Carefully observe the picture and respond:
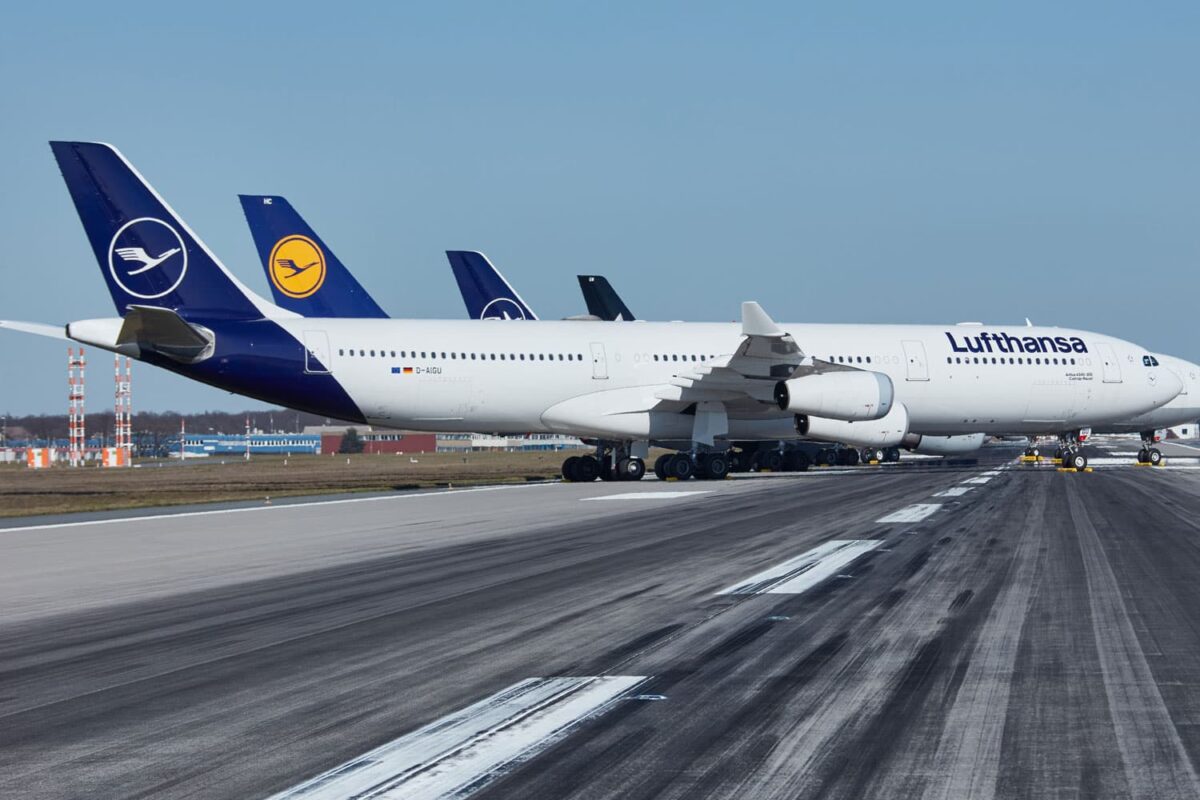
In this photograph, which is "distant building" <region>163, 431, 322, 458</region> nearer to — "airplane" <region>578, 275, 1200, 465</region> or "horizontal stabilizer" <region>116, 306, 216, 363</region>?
"airplane" <region>578, 275, 1200, 465</region>

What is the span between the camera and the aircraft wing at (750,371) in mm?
38000

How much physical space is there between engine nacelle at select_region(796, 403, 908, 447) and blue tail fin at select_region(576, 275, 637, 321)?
25.9 metres

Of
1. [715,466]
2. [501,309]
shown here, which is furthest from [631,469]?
[501,309]

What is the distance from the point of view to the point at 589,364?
4078 cm

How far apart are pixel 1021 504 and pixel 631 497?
875 cm

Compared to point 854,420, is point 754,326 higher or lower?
higher

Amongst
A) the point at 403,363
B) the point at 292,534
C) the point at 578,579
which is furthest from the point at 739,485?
the point at 578,579

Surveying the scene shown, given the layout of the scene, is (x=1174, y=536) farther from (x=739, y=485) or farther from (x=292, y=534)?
(x=739, y=485)

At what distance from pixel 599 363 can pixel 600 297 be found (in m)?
26.2

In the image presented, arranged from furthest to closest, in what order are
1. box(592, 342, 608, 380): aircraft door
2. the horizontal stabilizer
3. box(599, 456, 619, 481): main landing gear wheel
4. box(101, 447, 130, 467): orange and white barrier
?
box(101, 447, 130, 467): orange and white barrier < box(599, 456, 619, 481): main landing gear wheel < box(592, 342, 608, 380): aircraft door < the horizontal stabilizer

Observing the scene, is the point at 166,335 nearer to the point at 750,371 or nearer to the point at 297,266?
the point at 297,266

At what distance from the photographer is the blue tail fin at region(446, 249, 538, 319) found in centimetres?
6131

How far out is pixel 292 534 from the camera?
74.2ft

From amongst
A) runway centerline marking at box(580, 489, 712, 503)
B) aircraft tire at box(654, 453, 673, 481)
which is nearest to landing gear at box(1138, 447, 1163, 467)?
aircraft tire at box(654, 453, 673, 481)
